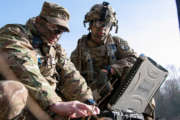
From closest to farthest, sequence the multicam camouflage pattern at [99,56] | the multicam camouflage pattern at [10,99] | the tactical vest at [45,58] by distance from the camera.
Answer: the multicam camouflage pattern at [10,99], the tactical vest at [45,58], the multicam camouflage pattern at [99,56]

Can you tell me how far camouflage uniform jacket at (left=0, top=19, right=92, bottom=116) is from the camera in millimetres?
2043

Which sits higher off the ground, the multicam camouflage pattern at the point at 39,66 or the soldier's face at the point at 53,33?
the soldier's face at the point at 53,33

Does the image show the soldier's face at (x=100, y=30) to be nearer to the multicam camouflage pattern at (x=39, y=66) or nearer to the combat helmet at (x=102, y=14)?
the combat helmet at (x=102, y=14)

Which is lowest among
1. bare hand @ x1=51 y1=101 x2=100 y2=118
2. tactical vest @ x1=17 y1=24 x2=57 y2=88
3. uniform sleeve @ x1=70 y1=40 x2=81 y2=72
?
uniform sleeve @ x1=70 y1=40 x2=81 y2=72

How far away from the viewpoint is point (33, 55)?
2.30 m

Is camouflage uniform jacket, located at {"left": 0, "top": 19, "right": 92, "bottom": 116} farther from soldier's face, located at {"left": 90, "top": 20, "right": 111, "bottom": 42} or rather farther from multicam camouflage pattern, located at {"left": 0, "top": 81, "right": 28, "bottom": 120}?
soldier's face, located at {"left": 90, "top": 20, "right": 111, "bottom": 42}

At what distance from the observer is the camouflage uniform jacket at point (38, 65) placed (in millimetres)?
2043

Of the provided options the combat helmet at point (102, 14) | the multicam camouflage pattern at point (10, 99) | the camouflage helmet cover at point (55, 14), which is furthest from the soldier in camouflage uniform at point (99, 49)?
the multicam camouflage pattern at point (10, 99)

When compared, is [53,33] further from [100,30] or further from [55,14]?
[100,30]

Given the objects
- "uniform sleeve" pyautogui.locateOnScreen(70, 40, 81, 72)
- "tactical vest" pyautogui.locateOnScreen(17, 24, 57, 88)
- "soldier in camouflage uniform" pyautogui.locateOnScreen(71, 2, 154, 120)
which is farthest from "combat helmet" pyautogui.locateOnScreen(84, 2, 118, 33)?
"tactical vest" pyautogui.locateOnScreen(17, 24, 57, 88)

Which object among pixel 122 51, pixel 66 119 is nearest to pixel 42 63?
pixel 66 119

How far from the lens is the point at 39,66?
106 inches

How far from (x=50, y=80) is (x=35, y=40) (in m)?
0.43

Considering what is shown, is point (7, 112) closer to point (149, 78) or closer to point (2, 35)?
point (2, 35)
